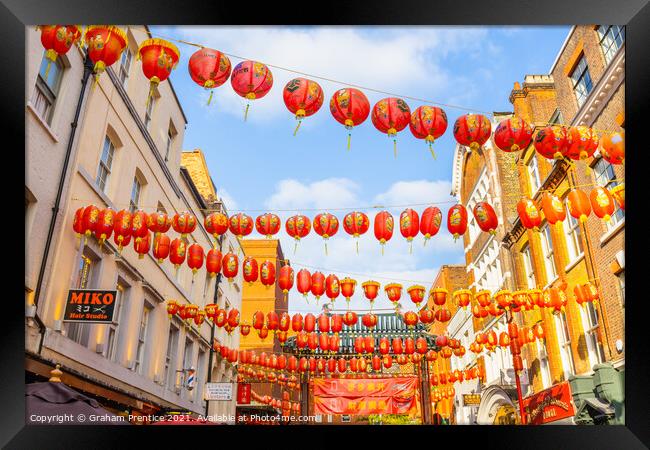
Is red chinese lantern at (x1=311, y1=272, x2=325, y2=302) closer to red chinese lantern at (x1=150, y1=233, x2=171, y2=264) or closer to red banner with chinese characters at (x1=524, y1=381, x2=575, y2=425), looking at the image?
red chinese lantern at (x1=150, y1=233, x2=171, y2=264)

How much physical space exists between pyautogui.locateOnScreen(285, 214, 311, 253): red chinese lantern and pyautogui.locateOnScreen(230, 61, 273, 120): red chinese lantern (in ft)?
14.8

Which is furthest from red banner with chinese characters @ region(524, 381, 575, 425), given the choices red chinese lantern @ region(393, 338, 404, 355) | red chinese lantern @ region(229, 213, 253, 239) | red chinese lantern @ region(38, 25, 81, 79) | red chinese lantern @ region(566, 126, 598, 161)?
red chinese lantern @ region(38, 25, 81, 79)

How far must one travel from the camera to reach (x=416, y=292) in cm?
1435

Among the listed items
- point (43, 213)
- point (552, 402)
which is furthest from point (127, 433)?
point (552, 402)

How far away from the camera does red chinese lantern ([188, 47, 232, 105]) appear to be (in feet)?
23.1

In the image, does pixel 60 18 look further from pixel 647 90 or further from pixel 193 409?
pixel 193 409

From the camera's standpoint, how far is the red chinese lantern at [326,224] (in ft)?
36.4

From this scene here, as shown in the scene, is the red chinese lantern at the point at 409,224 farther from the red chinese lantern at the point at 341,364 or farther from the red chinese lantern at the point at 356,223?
the red chinese lantern at the point at 341,364

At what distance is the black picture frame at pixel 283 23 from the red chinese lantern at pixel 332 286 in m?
7.24

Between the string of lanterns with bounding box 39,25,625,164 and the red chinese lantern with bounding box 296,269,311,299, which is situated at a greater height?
the string of lanterns with bounding box 39,25,625,164

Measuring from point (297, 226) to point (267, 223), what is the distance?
760mm

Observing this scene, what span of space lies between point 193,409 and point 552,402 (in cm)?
1432

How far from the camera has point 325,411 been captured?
2048cm

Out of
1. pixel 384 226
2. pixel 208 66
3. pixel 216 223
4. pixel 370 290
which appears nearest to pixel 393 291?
pixel 370 290
